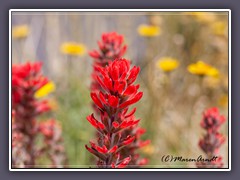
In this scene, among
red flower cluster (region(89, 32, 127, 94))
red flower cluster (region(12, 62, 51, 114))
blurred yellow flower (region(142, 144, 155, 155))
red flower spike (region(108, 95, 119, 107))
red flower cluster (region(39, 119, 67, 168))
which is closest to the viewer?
red flower spike (region(108, 95, 119, 107))

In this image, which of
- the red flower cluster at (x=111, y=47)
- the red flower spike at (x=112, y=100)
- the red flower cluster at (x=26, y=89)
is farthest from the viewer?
the red flower cluster at (x=26, y=89)

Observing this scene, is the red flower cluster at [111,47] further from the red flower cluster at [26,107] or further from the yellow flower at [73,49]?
the yellow flower at [73,49]

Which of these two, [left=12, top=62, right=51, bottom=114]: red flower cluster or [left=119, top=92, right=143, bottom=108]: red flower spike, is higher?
[left=12, top=62, right=51, bottom=114]: red flower cluster

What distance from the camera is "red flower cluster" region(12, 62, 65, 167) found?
6.46 feet

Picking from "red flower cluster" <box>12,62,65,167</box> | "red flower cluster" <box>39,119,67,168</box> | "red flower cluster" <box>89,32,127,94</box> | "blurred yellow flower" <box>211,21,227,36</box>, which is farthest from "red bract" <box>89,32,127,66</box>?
"blurred yellow flower" <box>211,21,227,36</box>

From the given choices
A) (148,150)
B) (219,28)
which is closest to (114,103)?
(148,150)

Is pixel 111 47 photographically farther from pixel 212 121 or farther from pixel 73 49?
pixel 73 49

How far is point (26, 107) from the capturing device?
6.54ft

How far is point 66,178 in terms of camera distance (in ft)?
6.70

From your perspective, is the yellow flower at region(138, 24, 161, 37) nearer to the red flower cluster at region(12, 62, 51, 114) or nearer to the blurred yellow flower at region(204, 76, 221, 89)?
the blurred yellow flower at region(204, 76, 221, 89)

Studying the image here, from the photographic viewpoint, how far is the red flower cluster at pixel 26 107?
1.97 meters

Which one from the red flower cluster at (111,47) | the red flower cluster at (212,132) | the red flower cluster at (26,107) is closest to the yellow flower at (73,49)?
the red flower cluster at (26,107)

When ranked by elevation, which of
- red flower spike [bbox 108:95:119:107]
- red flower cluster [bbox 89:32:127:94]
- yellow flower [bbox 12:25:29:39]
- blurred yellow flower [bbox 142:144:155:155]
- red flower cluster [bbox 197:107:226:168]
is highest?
yellow flower [bbox 12:25:29:39]
